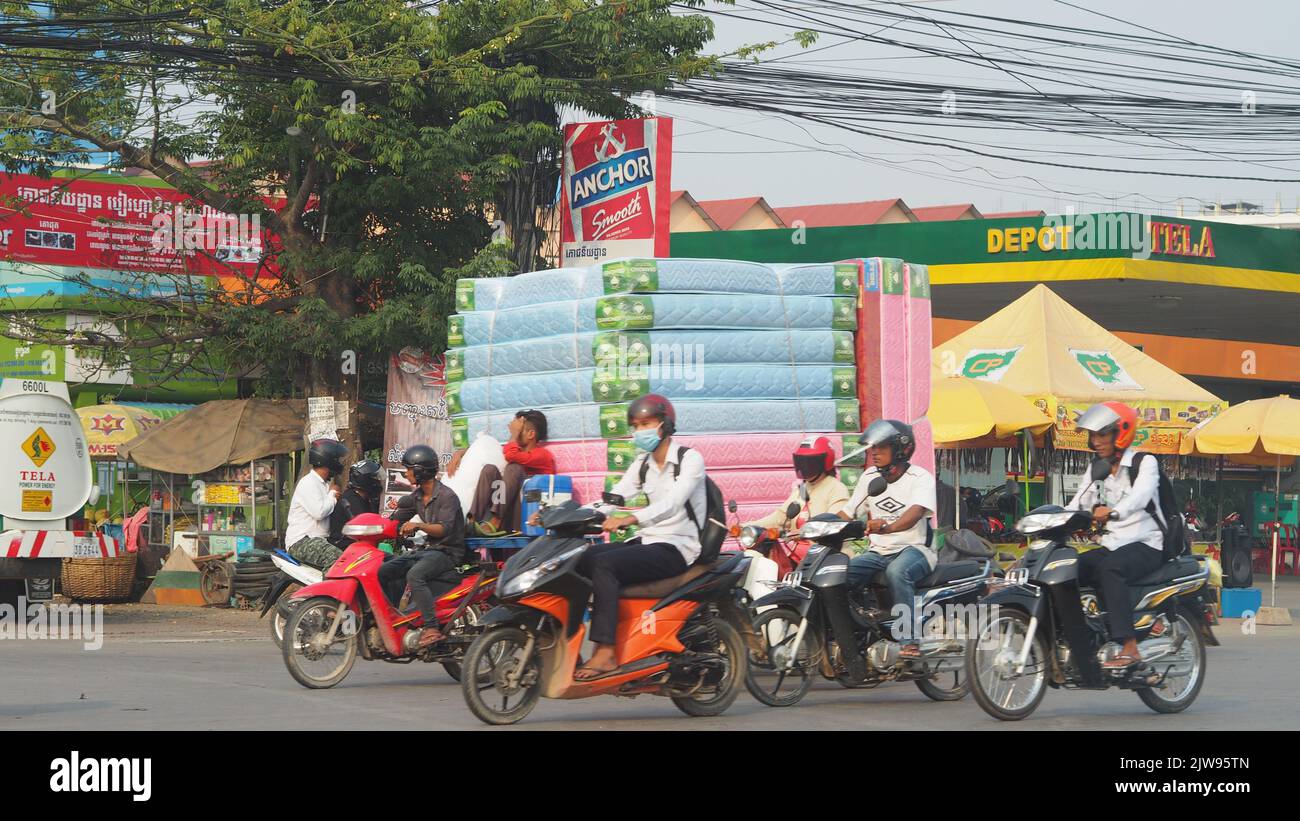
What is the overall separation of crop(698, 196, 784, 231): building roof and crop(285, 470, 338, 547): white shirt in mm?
47455

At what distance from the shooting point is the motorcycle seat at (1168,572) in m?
9.35

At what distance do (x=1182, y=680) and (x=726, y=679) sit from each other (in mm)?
2750

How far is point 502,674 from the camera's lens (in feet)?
27.6

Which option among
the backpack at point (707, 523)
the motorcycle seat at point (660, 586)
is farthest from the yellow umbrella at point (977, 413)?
the motorcycle seat at point (660, 586)

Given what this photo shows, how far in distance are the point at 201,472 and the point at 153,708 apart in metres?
11.9

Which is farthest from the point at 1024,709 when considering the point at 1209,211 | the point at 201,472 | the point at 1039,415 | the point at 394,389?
the point at 1209,211

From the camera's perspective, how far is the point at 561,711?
9.59 m

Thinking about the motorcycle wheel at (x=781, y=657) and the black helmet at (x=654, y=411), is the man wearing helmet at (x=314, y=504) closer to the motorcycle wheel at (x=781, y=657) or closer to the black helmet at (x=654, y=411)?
the black helmet at (x=654, y=411)

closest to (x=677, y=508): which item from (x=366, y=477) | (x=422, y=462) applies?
(x=422, y=462)

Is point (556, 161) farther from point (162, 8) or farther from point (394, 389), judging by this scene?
point (162, 8)

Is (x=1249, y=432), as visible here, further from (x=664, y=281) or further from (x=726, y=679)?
(x=726, y=679)

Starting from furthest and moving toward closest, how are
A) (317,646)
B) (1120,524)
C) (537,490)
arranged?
(537,490)
(317,646)
(1120,524)
